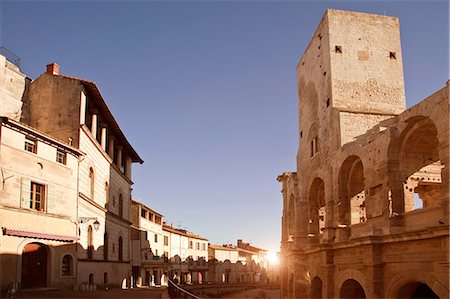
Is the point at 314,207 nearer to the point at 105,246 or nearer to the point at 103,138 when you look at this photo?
the point at 105,246

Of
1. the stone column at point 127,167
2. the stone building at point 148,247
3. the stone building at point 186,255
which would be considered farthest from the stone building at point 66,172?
the stone building at point 186,255

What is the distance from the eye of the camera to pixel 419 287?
54.7 feet

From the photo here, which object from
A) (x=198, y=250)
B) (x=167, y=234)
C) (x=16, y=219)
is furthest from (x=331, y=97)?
(x=198, y=250)

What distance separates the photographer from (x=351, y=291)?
2011cm

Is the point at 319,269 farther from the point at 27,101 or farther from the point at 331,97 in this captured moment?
the point at 27,101

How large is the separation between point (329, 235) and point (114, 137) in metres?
17.2

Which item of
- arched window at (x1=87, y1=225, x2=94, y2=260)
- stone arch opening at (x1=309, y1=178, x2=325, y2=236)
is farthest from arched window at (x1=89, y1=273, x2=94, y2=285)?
stone arch opening at (x1=309, y1=178, x2=325, y2=236)

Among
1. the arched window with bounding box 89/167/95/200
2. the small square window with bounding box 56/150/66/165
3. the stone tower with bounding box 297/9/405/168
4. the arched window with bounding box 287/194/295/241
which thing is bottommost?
the arched window with bounding box 287/194/295/241

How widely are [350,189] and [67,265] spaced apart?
1355cm

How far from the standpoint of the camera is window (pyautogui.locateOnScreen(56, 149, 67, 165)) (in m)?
20.8

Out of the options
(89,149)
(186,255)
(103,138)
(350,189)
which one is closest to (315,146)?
(350,189)

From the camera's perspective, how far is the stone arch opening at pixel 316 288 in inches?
916

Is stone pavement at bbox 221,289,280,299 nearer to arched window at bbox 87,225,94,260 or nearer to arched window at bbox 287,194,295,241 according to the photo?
arched window at bbox 287,194,295,241

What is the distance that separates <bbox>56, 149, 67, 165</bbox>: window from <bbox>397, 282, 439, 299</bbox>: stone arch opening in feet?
49.4
